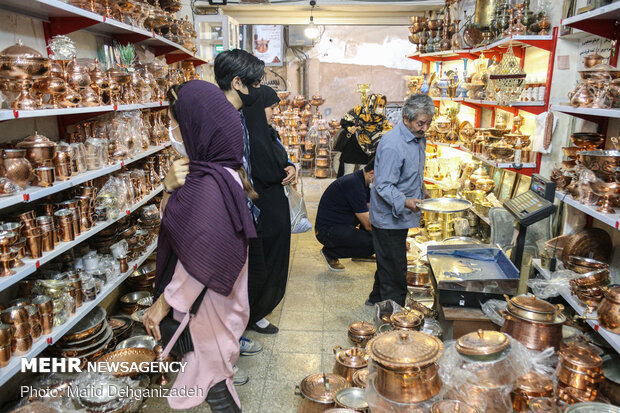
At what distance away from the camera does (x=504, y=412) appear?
1.83 metres

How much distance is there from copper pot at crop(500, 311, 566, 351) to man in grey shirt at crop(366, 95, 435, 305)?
3.70ft

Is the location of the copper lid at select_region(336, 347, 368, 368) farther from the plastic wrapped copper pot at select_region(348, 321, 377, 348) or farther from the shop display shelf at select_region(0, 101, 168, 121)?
the shop display shelf at select_region(0, 101, 168, 121)

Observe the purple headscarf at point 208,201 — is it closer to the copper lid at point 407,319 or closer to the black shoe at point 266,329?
the copper lid at point 407,319

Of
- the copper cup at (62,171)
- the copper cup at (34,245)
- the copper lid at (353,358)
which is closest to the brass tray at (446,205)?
the copper lid at (353,358)

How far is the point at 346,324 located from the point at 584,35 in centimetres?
259

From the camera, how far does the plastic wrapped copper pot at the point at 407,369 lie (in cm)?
171

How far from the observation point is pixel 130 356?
273cm

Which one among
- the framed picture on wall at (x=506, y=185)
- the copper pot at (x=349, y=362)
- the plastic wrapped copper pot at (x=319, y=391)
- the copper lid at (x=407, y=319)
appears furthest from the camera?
the framed picture on wall at (x=506, y=185)

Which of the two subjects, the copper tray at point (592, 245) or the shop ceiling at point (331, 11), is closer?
the copper tray at point (592, 245)

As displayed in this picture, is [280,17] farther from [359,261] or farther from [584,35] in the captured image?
[584,35]

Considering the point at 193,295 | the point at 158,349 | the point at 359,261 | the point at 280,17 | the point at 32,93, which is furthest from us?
the point at 280,17

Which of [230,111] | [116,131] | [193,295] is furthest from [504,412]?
[116,131]

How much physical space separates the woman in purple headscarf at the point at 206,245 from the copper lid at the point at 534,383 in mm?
1202

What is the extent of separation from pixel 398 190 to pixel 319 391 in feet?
4.74
